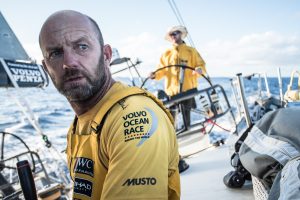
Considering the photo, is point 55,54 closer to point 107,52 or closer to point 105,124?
point 107,52

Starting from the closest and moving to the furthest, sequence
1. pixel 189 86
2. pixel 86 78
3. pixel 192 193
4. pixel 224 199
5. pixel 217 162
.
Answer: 1. pixel 86 78
2. pixel 224 199
3. pixel 192 193
4. pixel 217 162
5. pixel 189 86

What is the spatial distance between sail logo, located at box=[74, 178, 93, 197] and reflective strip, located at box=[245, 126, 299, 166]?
72 centimetres

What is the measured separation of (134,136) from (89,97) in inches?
15.8

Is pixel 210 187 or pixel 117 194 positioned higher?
pixel 117 194

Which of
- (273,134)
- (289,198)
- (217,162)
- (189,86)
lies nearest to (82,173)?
(289,198)

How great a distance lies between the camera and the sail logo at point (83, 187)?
1.05 meters

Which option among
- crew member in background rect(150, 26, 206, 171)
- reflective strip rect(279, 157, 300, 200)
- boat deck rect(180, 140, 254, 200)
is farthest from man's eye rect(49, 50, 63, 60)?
crew member in background rect(150, 26, 206, 171)

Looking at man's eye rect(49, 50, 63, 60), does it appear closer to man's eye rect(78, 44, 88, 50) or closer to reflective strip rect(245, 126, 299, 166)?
man's eye rect(78, 44, 88, 50)

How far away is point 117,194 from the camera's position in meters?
0.86

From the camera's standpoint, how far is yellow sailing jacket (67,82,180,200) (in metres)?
0.86

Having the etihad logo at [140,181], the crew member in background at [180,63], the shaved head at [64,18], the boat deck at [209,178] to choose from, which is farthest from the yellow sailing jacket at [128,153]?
the crew member in background at [180,63]

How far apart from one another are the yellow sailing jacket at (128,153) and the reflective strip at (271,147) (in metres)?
0.41

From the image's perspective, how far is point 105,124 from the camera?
3.32 ft

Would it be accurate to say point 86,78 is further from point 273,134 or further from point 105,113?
point 273,134
